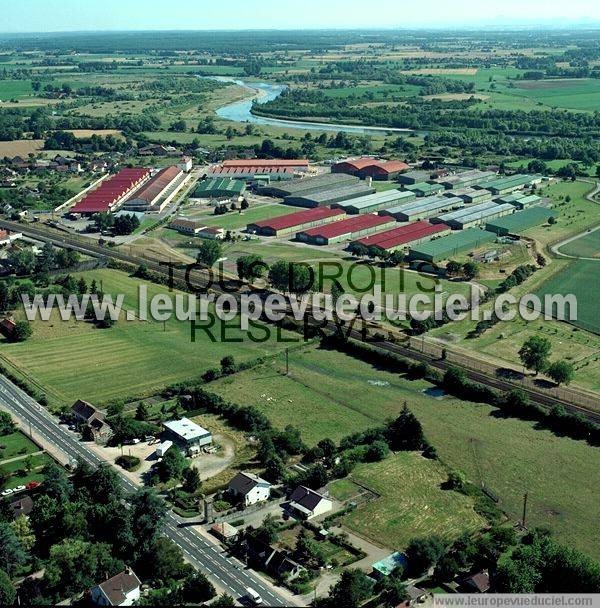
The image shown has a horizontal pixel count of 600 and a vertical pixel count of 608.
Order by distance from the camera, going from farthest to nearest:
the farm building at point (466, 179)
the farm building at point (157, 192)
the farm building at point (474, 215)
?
1. the farm building at point (466, 179)
2. the farm building at point (157, 192)
3. the farm building at point (474, 215)

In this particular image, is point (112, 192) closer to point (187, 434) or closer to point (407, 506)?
point (187, 434)

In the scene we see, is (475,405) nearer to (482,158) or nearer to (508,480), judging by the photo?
(508,480)

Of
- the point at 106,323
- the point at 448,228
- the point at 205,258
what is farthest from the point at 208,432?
the point at 448,228

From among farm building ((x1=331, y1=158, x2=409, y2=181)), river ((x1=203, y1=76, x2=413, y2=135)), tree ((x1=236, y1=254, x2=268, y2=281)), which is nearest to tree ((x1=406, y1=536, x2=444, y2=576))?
tree ((x1=236, y1=254, x2=268, y2=281))

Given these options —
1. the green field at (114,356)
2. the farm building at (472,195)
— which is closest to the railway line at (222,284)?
the green field at (114,356)

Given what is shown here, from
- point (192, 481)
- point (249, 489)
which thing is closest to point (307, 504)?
point (249, 489)

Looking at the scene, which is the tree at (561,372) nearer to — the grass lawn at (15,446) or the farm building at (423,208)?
the grass lawn at (15,446)
